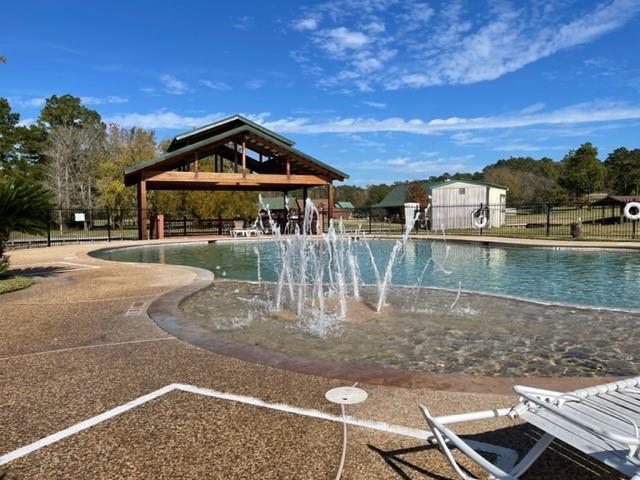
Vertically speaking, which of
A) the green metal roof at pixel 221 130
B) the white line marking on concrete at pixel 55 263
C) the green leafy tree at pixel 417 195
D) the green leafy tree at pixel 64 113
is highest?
the green leafy tree at pixel 64 113

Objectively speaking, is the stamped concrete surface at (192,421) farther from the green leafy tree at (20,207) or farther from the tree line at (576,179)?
the tree line at (576,179)

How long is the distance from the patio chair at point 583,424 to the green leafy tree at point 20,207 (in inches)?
341

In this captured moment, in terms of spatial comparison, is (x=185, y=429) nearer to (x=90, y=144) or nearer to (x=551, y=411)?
(x=551, y=411)

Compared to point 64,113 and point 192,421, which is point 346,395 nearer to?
point 192,421

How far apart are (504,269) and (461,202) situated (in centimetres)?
2337

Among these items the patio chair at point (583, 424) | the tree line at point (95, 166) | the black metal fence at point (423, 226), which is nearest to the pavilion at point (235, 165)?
the black metal fence at point (423, 226)

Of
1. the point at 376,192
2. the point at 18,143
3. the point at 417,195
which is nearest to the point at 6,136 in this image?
the point at 18,143

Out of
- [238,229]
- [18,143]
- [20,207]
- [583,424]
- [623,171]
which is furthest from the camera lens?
[623,171]

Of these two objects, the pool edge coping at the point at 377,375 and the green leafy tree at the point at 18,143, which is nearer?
the pool edge coping at the point at 377,375

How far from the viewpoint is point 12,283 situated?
26.7ft

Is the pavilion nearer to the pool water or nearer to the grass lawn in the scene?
the pool water

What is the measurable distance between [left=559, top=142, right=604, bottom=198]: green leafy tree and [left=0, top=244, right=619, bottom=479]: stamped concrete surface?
58.6 metres

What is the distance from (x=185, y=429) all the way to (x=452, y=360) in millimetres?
2857

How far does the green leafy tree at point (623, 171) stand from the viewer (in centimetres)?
6012
